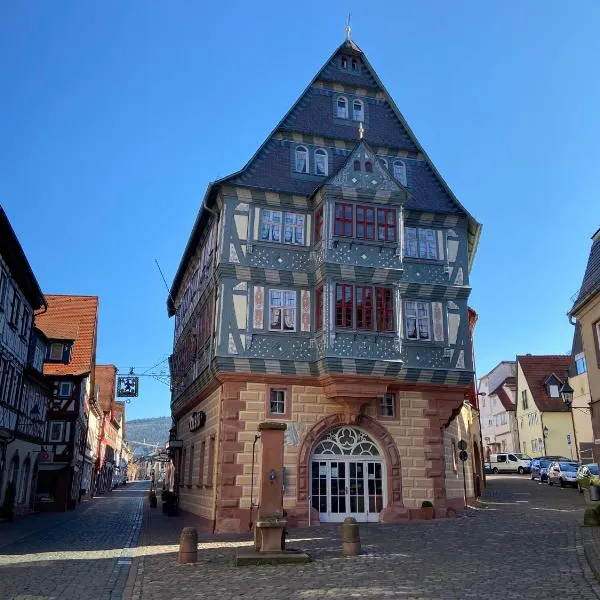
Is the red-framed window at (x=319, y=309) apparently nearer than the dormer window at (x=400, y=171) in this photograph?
Yes

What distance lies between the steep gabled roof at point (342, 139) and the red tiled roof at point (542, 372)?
3888 centimetres

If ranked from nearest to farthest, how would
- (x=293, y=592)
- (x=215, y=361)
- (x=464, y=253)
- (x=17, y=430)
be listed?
(x=293, y=592) → (x=215, y=361) → (x=464, y=253) → (x=17, y=430)

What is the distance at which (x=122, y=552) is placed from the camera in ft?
55.6

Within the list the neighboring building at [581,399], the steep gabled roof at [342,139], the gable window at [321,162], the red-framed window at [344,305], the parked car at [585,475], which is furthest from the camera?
the neighboring building at [581,399]

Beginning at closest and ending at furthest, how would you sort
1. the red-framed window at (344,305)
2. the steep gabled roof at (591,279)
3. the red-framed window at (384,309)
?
the steep gabled roof at (591,279) → the red-framed window at (344,305) → the red-framed window at (384,309)

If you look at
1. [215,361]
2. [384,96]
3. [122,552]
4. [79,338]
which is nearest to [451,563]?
[122,552]

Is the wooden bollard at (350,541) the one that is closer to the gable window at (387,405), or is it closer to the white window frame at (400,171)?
the gable window at (387,405)

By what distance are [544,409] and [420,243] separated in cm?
4243

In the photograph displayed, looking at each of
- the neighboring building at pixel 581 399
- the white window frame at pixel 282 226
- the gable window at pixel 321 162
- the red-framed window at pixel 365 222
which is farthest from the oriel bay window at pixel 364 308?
the neighboring building at pixel 581 399

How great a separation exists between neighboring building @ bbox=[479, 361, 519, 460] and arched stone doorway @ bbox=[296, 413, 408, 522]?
2017 inches

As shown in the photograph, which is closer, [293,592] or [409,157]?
[293,592]

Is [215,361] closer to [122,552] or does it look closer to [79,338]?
[122,552]

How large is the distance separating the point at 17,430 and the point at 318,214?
17014 millimetres

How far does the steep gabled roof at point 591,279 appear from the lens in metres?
21.7
